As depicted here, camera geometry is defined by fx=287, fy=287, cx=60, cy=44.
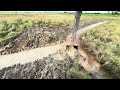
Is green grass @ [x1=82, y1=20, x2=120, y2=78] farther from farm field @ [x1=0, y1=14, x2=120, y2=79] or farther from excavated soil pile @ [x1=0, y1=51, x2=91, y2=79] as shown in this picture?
excavated soil pile @ [x1=0, y1=51, x2=91, y2=79]

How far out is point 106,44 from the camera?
4371 millimetres

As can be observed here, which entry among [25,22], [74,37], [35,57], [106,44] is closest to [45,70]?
[35,57]

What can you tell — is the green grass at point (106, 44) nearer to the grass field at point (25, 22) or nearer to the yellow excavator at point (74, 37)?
the yellow excavator at point (74, 37)

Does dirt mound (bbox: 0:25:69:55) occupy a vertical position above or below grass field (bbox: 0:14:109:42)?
below

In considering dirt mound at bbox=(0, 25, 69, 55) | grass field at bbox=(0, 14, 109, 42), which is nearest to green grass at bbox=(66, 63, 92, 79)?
dirt mound at bbox=(0, 25, 69, 55)

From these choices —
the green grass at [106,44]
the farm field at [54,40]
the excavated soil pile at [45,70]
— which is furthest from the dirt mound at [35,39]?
the green grass at [106,44]

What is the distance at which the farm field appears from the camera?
4184mm

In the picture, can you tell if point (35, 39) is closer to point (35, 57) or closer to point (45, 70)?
point (35, 57)

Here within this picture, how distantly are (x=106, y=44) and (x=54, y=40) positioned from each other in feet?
2.61
